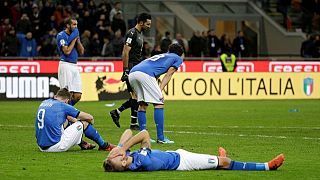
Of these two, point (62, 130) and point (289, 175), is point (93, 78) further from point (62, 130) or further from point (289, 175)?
point (289, 175)

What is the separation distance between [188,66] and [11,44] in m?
6.90

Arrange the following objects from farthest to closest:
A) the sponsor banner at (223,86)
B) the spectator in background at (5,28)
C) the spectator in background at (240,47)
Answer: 1. the spectator in background at (240,47)
2. the spectator in background at (5,28)
3. the sponsor banner at (223,86)

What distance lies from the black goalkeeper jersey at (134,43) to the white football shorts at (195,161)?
7535mm

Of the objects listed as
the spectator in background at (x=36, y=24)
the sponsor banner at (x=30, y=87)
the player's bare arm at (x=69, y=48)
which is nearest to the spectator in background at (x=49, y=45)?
the spectator in background at (x=36, y=24)

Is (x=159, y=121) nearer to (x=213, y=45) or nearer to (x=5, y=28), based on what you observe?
(x=5, y=28)

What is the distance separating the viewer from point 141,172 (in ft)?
42.3

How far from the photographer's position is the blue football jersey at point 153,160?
12.6m

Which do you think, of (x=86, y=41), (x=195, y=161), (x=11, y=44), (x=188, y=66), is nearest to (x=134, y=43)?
(x=195, y=161)

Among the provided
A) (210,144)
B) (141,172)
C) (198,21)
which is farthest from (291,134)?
(198,21)

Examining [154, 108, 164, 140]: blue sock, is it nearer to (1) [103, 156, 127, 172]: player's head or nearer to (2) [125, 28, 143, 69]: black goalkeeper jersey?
(2) [125, 28, 143, 69]: black goalkeeper jersey

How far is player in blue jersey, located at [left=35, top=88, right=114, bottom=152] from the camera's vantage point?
49.8 feet

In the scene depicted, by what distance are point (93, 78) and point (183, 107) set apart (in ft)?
12.9

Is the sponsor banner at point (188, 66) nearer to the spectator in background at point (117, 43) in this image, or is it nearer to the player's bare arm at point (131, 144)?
the spectator in background at point (117, 43)

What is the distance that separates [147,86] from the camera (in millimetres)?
17625
